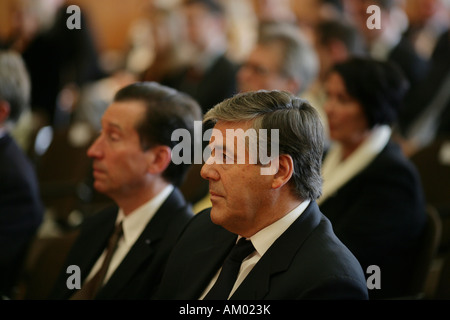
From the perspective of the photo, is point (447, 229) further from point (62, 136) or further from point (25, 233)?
point (62, 136)

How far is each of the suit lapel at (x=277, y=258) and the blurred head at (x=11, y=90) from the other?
173cm

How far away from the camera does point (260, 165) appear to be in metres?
1.66

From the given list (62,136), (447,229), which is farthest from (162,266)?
(62,136)

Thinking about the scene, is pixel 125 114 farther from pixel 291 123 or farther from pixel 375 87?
pixel 375 87

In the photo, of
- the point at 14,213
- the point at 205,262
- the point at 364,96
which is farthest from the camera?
the point at 364,96

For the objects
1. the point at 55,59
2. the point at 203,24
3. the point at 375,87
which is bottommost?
the point at 55,59

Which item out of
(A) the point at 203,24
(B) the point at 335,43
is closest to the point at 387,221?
(B) the point at 335,43

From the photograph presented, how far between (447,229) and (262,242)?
5.67 ft

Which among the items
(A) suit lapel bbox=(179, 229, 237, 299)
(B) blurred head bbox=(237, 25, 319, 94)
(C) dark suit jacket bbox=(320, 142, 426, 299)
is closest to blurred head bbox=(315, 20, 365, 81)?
(B) blurred head bbox=(237, 25, 319, 94)

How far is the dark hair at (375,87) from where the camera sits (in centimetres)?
278

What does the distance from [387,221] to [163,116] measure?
92cm

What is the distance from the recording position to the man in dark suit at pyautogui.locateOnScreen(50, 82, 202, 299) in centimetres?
229

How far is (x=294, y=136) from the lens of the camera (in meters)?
1.62

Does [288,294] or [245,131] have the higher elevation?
[245,131]
